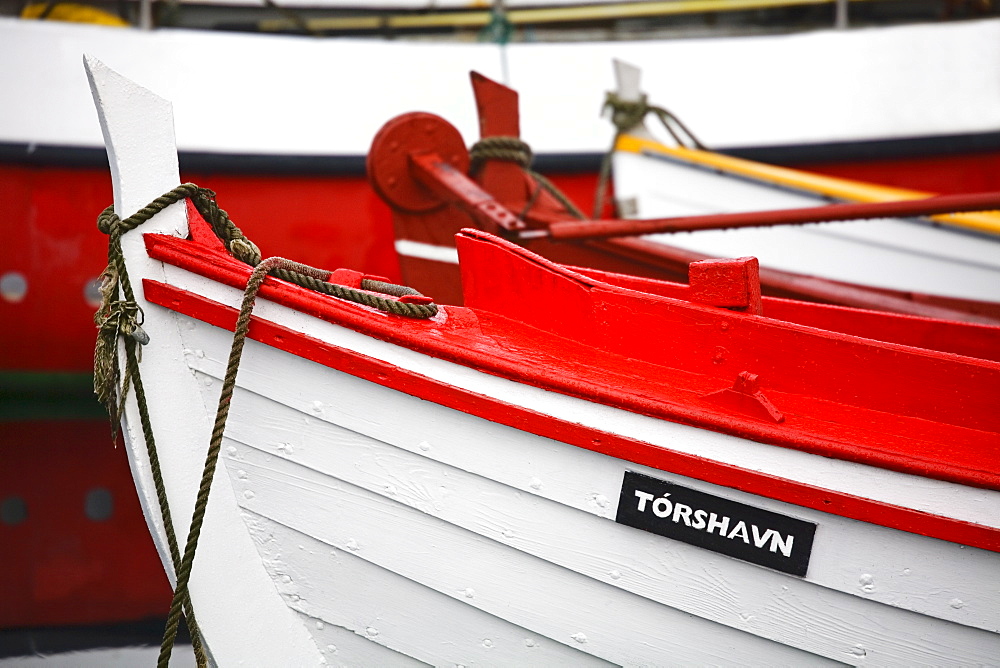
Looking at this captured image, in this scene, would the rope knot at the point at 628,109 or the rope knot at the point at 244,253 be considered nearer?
the rope knot at the point at 244,253

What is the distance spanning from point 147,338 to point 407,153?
174 cm

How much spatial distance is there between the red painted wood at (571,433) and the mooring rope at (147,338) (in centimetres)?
6

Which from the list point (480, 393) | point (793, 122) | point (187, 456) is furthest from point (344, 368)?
point (793, 122)

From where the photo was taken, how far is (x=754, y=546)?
5.65ft

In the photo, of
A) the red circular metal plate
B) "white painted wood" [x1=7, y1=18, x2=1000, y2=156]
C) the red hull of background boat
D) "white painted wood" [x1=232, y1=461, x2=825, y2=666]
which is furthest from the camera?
"white painted wood" [x1=7, y1=18, x2=1000, y2=156]

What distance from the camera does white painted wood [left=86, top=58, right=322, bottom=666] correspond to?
6.19 ft

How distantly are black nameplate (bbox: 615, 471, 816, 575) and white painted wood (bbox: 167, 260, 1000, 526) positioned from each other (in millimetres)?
89

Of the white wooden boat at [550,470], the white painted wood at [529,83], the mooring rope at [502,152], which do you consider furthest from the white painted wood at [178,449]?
the white painted wood at [529,83]

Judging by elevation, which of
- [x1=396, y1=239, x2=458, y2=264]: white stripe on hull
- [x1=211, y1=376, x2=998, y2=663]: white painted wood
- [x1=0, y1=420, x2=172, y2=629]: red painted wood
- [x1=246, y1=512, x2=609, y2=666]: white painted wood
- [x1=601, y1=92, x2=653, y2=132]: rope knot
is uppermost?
[x1=601, y1=92, x2=653, y2=132]: rope knot

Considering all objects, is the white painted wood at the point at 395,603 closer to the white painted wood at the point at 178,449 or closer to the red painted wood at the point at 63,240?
the white painted wood at the point at 178,449

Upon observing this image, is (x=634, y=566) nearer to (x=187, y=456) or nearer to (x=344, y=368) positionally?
(x=344, y=368)

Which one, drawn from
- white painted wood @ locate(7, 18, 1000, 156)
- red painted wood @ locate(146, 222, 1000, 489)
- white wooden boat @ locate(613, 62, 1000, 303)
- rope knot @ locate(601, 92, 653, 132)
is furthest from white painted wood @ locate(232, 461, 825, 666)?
rope knot @ locate(601, 92, 653, 132)

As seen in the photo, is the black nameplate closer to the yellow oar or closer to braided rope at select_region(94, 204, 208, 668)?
braided rope at select_region(94, 204, 208, 668)

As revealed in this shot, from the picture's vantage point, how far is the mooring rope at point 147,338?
1862 millimetres
